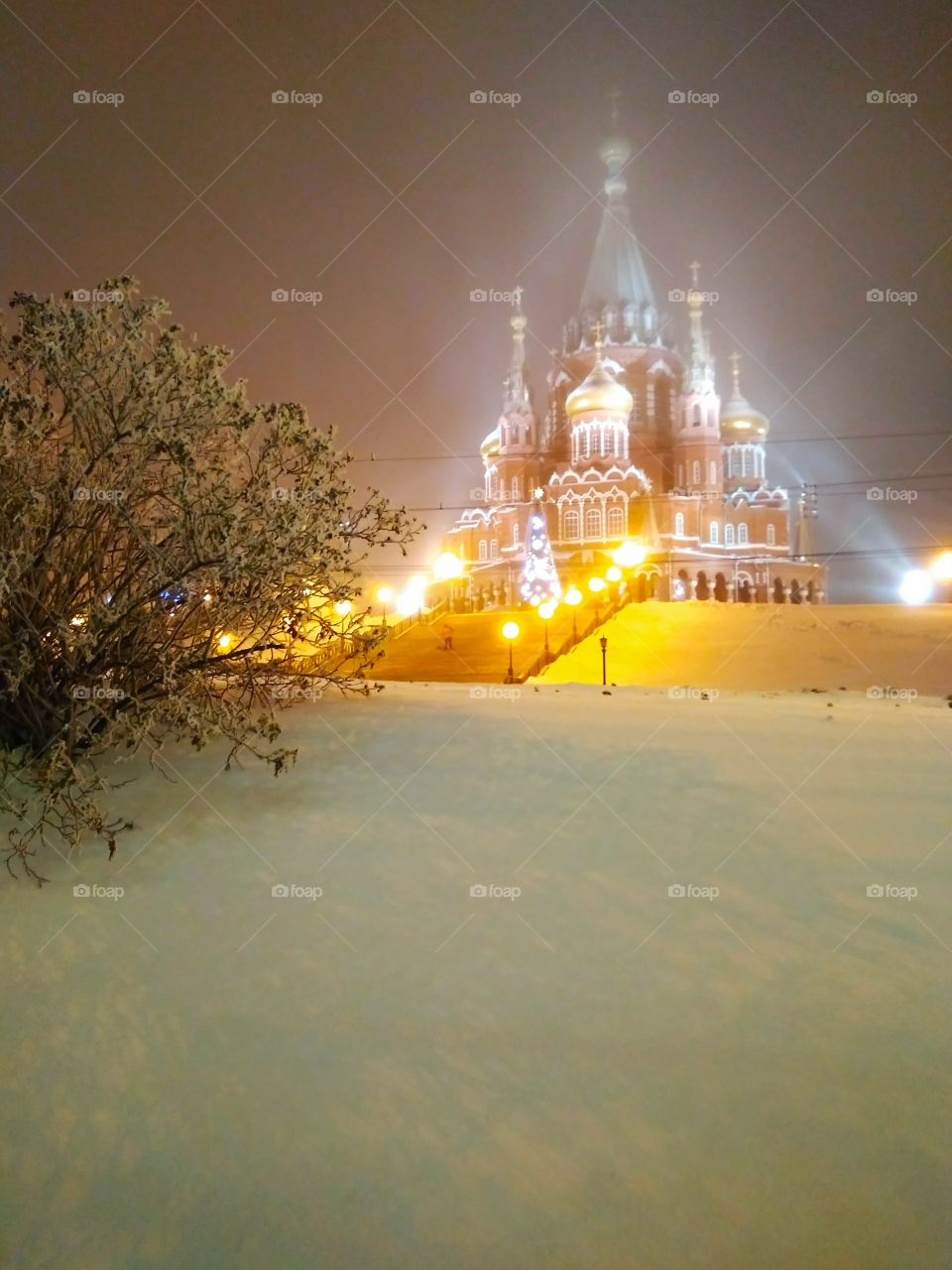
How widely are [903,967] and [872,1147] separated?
1.66 meters

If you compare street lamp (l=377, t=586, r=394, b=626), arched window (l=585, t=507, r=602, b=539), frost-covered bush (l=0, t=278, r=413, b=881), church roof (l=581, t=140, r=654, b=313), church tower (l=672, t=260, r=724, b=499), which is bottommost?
frost-covered bush (l=0, t=278, r=413, b=881)

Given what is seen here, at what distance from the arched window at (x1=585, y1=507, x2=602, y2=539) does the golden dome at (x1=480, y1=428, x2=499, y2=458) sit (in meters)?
12.6

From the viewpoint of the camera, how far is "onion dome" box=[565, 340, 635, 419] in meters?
49.5

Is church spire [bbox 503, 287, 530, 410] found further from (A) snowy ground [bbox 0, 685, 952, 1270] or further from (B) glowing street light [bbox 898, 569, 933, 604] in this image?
(A) snowy ground [bbox 0, 685, 952, 1270]

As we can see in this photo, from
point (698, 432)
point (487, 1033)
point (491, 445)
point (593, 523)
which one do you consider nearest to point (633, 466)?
point (593, 523)

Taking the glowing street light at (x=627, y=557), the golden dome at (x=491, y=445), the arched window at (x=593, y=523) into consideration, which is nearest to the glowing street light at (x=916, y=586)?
the glowing street light at (x=627, y=557)

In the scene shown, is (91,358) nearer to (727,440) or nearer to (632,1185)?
(632,1185)

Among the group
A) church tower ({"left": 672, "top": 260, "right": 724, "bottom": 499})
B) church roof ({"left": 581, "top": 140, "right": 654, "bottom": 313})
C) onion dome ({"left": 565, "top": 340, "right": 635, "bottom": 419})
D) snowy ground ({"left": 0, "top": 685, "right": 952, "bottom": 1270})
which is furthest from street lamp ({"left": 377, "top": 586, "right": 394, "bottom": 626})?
church roof ({"left": 581, "top": 140, "right": 654, "bottom": 313})

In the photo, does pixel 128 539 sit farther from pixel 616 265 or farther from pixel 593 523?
pixel 616 265

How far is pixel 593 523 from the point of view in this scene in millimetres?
46938

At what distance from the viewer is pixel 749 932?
18.3 ft

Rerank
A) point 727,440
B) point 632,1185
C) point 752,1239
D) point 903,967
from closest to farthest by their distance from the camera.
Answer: point 752,1239, point 632,1185, point 903,967, point 727,440

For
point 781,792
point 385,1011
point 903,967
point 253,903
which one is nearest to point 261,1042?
point 385,1011

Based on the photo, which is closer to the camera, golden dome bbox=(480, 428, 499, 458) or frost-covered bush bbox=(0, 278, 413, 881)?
frost-covered bush bbox=(0, 278, 413, 881)
